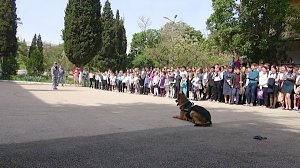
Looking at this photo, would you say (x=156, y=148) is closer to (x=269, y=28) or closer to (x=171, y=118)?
(x=171, y=118)

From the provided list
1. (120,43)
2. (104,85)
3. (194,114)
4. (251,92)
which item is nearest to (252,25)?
(251,92)

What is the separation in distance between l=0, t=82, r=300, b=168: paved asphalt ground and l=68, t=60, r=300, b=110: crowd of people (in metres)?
4.82

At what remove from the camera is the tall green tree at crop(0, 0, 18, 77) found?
155 feet

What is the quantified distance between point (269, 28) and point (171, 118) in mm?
15794

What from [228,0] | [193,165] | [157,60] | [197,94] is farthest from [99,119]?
[157,60]

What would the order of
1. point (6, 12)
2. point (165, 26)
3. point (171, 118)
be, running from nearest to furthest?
1. point (171, 118)
2. point (6, 12)
3. point (165, 26)

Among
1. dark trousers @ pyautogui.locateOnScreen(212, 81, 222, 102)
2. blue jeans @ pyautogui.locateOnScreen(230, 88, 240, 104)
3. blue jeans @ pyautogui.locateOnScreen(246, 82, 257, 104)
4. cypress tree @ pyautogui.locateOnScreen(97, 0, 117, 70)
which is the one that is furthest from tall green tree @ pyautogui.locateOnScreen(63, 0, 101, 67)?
blue jeans @ pyautogui.locateOnScreen(246, 82, 257, 104)

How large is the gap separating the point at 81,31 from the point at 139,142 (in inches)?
1505

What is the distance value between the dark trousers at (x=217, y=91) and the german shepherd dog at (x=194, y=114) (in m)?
8.24

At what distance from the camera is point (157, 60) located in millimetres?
60156

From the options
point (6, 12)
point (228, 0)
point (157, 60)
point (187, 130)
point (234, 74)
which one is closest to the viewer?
point (187, 130)

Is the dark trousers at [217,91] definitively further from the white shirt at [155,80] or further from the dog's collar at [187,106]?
the dog's collar at [187,106]

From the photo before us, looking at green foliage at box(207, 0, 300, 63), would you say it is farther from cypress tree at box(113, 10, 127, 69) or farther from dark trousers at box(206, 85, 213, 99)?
cypress tree at box(113, 10, 127, 69)

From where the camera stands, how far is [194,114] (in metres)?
11.3
